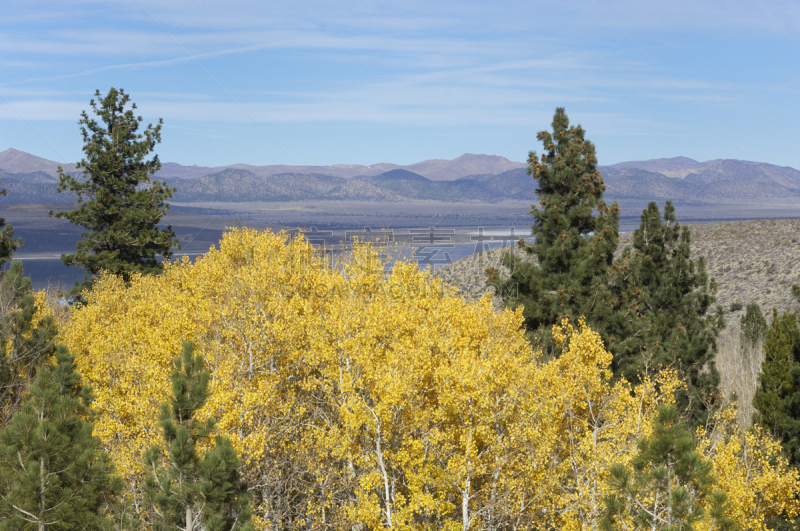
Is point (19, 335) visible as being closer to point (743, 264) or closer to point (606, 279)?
point (606, 279)

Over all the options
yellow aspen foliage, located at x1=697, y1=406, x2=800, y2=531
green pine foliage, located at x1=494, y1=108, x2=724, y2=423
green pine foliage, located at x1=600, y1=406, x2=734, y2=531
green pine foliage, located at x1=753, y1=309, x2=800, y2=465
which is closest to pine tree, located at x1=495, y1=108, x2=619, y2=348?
green pine foliage, located at x1=494, y1=108, x2=724, y2=423

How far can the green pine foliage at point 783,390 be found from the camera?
2816cm

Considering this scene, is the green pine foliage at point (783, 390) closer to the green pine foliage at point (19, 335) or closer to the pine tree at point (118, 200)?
the green pine foliage at point (19, 335)

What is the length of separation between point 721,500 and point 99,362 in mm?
23727

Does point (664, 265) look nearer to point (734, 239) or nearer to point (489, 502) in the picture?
point (489, 502)

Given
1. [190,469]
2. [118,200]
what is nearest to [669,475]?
[190,469]

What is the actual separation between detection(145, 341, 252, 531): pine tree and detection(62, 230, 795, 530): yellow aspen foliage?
1855mm

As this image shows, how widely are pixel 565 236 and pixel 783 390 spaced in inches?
463

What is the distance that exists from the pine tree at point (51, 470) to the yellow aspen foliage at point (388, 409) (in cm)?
171

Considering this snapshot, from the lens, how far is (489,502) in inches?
850

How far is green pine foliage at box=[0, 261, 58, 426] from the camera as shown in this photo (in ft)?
74.7

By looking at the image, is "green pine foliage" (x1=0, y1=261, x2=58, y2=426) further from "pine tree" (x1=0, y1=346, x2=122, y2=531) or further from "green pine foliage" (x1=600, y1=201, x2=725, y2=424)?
"green pine foliage" (x1=600, y1=201, x2=725, y2=424)

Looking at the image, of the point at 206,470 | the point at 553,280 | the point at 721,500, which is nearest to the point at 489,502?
the point at 721,500

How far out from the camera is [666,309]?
1384 inches
